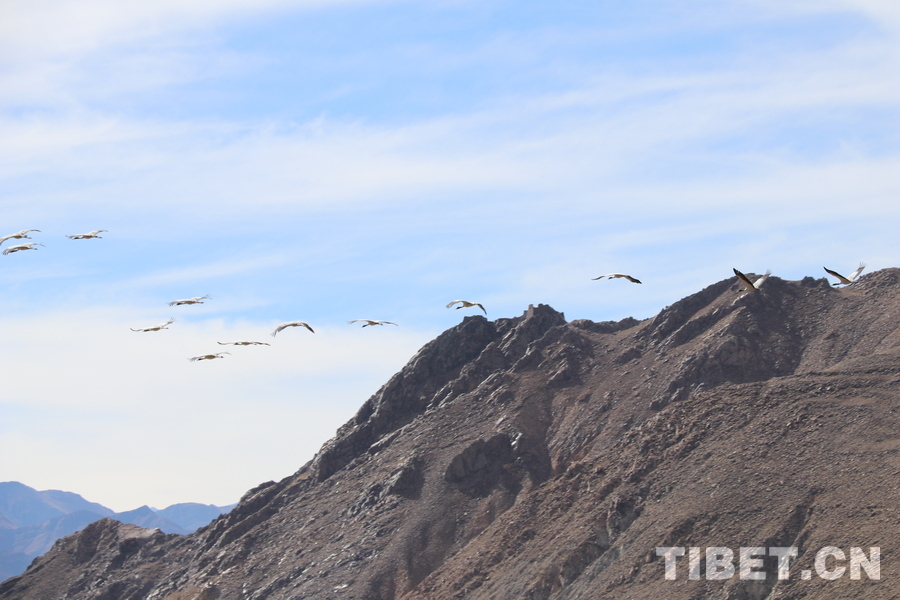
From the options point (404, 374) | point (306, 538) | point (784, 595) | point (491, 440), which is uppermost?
point (404, 374)

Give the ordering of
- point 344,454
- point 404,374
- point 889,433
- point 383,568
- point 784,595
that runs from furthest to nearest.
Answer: point 404,374 → point 344,454 → point 383,568 → point 889,433 → point 784,595

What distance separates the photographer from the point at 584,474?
300 feet

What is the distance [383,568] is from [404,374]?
38.4 m

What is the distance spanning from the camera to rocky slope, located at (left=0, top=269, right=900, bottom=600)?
232 feet

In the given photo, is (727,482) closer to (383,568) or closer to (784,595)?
(784,595)

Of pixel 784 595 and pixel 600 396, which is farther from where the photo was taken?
pixel 600 396

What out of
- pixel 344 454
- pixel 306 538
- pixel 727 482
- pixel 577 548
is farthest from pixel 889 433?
pixel 344 454

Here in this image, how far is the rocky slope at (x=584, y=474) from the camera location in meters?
70.6

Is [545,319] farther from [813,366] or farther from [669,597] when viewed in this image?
[669,597]

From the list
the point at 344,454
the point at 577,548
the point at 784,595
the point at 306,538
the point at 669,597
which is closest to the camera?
the point at 784,595

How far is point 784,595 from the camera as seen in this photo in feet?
206

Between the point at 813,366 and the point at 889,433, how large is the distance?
90.4ft

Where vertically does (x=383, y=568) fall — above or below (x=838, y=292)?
below

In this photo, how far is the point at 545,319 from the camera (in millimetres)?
132750
